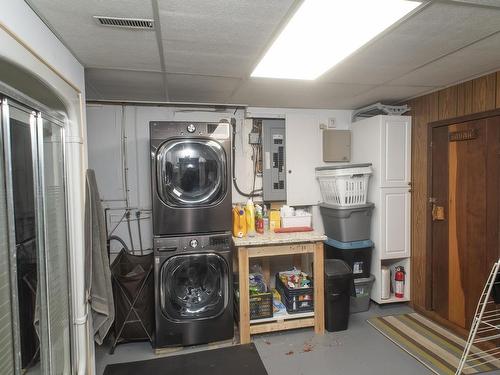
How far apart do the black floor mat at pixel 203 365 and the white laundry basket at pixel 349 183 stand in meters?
1.72

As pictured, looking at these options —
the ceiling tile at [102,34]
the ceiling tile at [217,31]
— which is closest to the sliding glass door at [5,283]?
the ceiling tile at [102,34]

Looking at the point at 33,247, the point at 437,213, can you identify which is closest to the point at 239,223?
the point at 33,247

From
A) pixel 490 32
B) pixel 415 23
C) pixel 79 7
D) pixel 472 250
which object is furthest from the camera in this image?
pixel 472 250

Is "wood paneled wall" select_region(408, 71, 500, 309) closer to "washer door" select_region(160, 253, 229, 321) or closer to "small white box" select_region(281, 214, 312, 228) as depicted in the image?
"small white box" select_region(281, 214, 312, 228)

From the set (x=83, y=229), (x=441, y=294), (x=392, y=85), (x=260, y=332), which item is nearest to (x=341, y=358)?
(x=260, y=332)

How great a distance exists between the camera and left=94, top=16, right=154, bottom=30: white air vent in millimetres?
1534

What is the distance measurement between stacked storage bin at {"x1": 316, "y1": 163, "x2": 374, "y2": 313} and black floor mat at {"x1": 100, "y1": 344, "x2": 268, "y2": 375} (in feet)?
4.20

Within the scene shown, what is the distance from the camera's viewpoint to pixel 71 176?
199cm

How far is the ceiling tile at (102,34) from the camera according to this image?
1.41 meters


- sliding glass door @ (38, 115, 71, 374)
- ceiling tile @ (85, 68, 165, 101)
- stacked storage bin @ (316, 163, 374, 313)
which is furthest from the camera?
stacked storage bin @ (316, 163, 374, 313)

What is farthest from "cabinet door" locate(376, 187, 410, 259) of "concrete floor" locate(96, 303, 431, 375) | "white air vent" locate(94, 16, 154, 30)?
"white air vent" locate(94, 16, 154, 30)

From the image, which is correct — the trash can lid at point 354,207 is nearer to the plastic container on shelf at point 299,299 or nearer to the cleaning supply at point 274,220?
the cleaning supply at point 274,220

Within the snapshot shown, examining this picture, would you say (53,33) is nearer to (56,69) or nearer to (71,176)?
(56,69)

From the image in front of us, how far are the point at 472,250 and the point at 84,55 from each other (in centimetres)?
342
